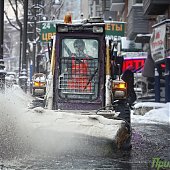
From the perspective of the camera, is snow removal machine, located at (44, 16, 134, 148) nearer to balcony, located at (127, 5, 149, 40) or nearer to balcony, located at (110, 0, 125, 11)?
balcony, located at (127, 5, 149, 40)

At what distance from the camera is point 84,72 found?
35.1 feet

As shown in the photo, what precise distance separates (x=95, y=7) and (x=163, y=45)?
4404cm

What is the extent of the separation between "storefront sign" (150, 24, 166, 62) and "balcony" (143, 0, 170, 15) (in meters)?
1.19

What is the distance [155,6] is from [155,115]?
7251 mm

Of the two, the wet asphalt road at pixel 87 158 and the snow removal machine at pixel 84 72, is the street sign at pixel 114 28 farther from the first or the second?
the wet asphalt road at pixel 87 158

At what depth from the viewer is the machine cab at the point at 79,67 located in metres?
10.6

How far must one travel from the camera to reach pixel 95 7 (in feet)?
218

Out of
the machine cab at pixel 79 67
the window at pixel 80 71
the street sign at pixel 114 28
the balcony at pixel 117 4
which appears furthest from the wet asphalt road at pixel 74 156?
the balcony at pixel 117 4

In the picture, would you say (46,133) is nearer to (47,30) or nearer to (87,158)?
(87,158)

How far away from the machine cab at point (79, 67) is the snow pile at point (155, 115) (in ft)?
26.6

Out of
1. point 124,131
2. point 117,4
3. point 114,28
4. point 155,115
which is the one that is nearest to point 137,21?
point 114,28

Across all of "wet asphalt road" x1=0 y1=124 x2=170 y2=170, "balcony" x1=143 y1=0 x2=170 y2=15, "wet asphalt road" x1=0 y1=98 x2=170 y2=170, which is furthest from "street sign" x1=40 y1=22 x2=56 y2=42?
"wet asphalt road" x1=0 y1=98 x2=170 y2=170

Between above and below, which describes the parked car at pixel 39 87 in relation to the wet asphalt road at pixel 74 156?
above

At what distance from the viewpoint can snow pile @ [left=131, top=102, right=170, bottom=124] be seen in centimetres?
1886
